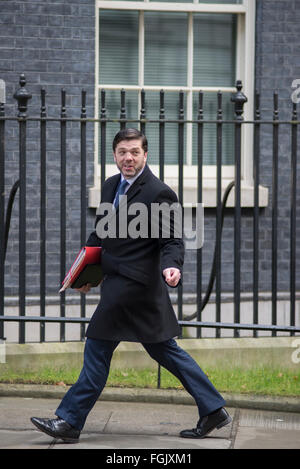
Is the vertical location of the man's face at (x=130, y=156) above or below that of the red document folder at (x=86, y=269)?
above

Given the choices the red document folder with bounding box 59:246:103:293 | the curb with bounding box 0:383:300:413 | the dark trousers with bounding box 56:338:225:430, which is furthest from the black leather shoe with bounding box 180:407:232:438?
the red document folder with bounding box 59:246:103:293

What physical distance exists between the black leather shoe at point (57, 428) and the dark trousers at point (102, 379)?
3 cm

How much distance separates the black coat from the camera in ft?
17.3

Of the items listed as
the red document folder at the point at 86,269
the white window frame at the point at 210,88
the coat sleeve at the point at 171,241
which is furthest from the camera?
the white window frame at the point at 210,88

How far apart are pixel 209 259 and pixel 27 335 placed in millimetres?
→ 1797

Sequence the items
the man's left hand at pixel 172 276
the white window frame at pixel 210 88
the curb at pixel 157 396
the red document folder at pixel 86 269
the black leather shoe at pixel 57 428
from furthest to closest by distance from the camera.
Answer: the white window frame at pixel 210 88
the curb at pixel 157 396
the red document folder at pixel 86 269
the black leather shoe at pixel 57 428
the man's left hand at pixel 172 276

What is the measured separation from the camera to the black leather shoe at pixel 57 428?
208 inches

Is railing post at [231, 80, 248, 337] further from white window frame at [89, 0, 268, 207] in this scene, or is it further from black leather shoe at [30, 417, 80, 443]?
black leather shoe at [30, 417, 80, 443]

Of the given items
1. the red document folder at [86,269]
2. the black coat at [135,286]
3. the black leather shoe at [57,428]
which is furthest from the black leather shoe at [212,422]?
the red document folder at [86,269]

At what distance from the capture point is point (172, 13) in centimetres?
876

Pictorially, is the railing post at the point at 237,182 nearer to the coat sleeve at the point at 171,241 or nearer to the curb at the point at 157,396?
the curb at the point at 157,396

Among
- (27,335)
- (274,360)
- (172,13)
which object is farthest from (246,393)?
(172,13)

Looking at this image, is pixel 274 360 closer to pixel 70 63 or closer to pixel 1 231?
pixel 1 231
